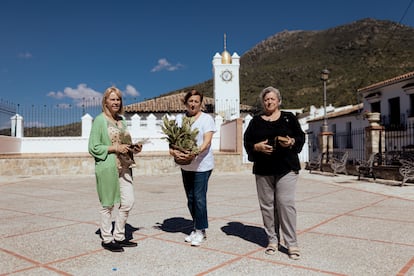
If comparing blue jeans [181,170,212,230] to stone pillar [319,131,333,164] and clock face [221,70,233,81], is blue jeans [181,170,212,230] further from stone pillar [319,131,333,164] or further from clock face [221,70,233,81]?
clock face [221,70,233,81]

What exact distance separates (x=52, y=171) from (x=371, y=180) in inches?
466

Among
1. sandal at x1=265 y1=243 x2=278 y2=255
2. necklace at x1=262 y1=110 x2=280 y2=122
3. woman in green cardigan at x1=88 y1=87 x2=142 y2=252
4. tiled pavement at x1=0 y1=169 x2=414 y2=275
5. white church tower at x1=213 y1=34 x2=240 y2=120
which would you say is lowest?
tiled pavement at x1=0 y1=169 x2=414 y2=275

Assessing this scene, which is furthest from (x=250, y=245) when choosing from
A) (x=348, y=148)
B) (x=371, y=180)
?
(x=348, y=148)

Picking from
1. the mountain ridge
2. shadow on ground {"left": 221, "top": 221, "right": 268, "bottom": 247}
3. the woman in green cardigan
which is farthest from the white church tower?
the woman in green cardigan

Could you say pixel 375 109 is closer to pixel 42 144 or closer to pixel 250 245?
pixel 42 144

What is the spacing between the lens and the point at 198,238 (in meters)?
4.08

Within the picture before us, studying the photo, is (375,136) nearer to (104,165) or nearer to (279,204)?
(279,204)

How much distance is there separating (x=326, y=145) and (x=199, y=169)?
13799 mm

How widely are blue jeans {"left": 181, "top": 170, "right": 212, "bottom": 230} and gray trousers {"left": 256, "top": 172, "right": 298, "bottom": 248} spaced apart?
2.13ft

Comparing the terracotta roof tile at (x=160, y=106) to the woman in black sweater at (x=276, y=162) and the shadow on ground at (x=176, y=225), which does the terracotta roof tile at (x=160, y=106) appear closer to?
the shadow on ground at (x=176, y=225)

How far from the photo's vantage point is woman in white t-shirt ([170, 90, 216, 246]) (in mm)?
4070

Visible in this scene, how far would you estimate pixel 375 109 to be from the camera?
25.9 metres

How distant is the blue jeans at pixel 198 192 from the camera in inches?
161

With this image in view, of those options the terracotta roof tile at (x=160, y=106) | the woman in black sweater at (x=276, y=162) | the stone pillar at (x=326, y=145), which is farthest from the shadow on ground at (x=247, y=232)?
the terracotta roof tile at (x=160, y=106)
